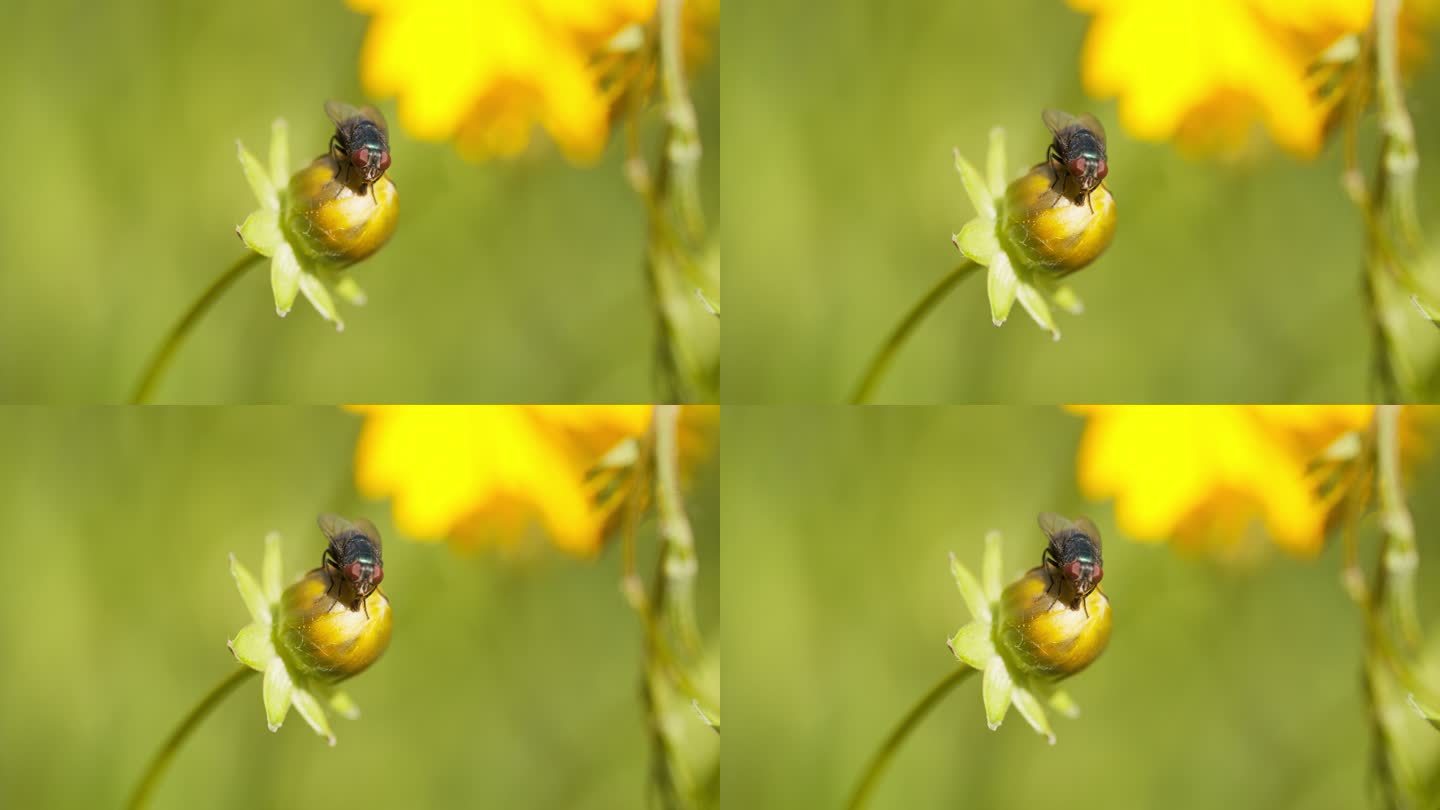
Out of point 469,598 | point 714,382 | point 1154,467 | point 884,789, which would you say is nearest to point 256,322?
point 469,598

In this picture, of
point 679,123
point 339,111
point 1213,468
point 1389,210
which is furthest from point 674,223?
point 1389,210

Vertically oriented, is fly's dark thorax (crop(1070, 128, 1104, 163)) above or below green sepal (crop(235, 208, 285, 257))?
above

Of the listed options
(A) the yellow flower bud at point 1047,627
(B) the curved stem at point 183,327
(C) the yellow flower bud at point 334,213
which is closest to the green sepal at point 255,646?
(B) the curved stem at point 183,327

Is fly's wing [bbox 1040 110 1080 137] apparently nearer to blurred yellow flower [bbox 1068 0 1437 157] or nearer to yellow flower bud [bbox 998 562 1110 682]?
blurred yellow flower [bbox 1068 0 1437 157]

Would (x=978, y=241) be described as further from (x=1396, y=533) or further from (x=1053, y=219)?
(x=1396, y=533)

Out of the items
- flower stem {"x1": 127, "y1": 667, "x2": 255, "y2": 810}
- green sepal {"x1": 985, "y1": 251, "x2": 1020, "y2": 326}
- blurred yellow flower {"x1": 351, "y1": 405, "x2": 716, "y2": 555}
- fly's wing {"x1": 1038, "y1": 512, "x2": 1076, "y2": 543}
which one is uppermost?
green sepal {"x1": 985, "y1": 251, "x2": 1020, "y2": 326}

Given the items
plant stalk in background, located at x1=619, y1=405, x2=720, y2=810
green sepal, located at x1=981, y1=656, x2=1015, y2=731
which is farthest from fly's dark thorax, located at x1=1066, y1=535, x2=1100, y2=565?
plant stalk in background, located at x1=619, y1=405, x2=720, y2=810
